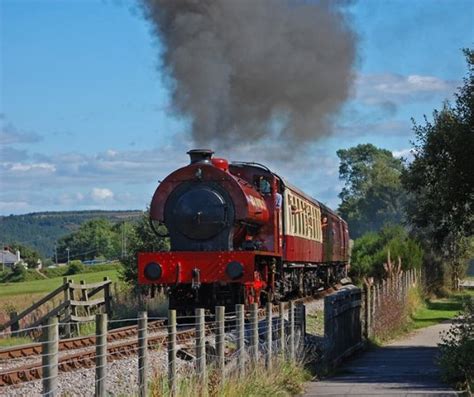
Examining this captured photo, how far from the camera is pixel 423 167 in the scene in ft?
72.6

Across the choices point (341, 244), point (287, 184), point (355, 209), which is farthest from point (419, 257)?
point (355, 209)

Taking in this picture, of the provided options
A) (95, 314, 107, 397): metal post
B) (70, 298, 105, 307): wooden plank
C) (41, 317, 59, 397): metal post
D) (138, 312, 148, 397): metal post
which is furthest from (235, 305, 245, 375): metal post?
(70, 298, 105, 307): wooden plank

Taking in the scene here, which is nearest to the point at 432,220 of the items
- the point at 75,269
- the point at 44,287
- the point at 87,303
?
the point at 87,303

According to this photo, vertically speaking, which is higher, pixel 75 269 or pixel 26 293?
pixel 75 269

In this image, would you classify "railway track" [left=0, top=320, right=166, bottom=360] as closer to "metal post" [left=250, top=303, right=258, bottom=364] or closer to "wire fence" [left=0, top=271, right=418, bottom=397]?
"wire fence" [left=0, top=271, right=418, bottom=397]

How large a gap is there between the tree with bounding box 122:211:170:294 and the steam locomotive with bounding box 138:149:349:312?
30.8 feet

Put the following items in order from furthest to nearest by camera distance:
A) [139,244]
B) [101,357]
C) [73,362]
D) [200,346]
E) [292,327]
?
[139,244]
[292,327]
[73,362]
[200,346]
[101,357]

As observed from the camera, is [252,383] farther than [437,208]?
No

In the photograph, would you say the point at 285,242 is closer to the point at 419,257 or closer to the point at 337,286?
the point at 337,286

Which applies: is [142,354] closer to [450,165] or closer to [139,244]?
[450,165]

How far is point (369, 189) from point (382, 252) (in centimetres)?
7751

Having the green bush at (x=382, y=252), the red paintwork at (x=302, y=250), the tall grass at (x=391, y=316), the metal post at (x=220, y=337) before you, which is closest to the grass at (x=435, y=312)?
the tall grass at (x=391, y=316)

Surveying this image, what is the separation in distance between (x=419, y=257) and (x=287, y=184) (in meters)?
20.7

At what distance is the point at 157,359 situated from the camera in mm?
12086
